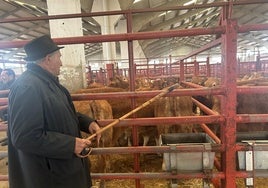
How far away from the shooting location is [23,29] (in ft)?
51.5

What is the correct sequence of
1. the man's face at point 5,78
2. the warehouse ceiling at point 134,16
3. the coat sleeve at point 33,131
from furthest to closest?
the warehouse ceiling at point 134,16 < the man's face at point 5,78 < the coat sleeve at point 33,131

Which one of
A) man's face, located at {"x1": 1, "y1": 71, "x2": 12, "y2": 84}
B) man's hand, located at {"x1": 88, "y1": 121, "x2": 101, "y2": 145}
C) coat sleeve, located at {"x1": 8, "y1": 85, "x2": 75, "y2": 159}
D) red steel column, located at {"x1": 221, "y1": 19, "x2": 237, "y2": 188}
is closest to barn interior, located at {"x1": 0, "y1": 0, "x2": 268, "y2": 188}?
red steel column, located at {"x1": 221, "y1": 19, "x2": 237, "y2": 188}

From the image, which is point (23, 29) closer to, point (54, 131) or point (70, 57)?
point (70, 57)

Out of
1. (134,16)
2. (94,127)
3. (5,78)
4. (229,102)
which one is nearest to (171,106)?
(229,102)

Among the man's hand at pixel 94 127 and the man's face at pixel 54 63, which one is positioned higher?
the man's face at pixel 54 63

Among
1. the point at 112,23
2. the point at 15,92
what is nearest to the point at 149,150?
the point at 15,92

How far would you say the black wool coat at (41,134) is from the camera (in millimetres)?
1410

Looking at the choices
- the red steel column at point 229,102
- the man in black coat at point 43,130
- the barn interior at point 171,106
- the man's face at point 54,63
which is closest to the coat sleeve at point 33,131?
the man in black coat at point 43,130

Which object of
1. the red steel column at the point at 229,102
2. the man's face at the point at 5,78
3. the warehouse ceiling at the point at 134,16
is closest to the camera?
the red steel column at the point at 229,102

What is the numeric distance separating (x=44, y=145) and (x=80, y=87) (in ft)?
13.7

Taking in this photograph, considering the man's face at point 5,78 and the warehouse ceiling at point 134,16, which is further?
the warehouse ceiling at point 134,16

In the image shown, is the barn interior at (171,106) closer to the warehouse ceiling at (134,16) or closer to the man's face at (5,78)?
the man's face at (5,78)

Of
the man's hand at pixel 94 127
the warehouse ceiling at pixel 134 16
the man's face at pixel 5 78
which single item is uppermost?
the warehouse ceiling at pixel 134 16

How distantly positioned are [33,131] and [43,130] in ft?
0.23
